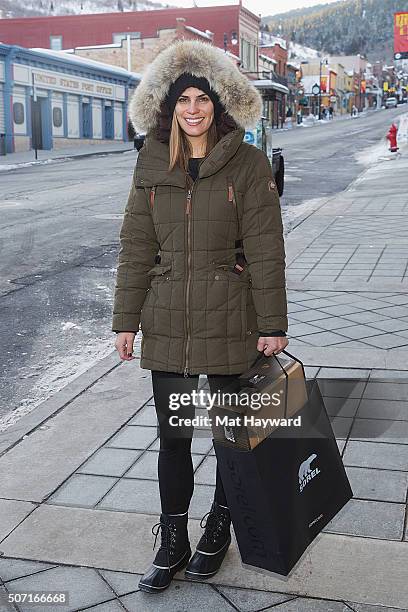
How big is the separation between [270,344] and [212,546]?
0.86 m

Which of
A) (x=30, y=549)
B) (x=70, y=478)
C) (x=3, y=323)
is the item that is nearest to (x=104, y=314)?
(x=3, y=323)

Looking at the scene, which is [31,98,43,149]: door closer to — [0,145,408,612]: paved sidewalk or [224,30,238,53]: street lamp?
[224,30,238,53]: street lamp

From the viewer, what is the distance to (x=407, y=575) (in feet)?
9.47

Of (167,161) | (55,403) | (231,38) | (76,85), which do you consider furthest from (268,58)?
(167,161)

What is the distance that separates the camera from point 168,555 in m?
2.97

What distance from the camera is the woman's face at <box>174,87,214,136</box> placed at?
9.50 ft

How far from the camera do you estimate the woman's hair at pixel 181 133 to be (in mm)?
2896

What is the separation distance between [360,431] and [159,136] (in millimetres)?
2146

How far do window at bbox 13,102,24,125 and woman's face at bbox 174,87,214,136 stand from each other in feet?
122

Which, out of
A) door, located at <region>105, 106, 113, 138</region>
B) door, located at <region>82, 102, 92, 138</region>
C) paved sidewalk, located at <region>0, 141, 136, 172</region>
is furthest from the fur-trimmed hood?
door, located at <region>105, 106, 113, 138</region>

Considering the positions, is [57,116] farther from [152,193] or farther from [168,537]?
[168,537]

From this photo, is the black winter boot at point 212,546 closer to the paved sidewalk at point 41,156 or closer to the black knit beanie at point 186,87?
the black knit beanie at point 186,87

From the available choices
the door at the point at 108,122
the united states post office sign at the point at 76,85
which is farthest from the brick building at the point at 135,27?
the door at the point at 108,122

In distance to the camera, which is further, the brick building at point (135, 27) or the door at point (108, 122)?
the brick building at point (135, 27)
